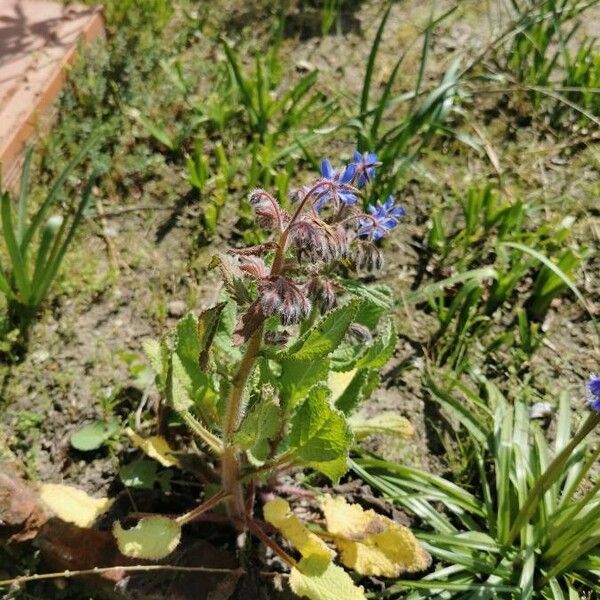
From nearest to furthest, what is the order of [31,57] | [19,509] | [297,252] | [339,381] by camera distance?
[297,252] → [19,509] → [339,381] → [31,57]

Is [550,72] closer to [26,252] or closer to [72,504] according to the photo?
[26,252]

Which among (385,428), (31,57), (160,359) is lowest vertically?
(385,428)

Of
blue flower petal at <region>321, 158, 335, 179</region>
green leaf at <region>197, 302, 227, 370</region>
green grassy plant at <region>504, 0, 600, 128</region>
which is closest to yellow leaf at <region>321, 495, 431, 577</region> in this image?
green leaf at <region>197, 302, 227, 370</region>

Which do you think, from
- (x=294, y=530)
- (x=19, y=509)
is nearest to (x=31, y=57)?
(x=19, y=509)

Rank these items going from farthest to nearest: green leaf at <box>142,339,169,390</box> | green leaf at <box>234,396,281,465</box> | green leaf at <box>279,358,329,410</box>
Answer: green leaf at <box>142,339,169,390</box>
green leaf at <box>279,358,329,410</box>
green leaf at <box>234,396,281,465</box>

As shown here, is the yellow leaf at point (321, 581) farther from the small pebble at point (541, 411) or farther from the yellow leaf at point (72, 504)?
the small pebble at point (541, 411)

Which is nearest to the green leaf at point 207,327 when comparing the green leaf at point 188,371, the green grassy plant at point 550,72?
the green leaf at point 188,371

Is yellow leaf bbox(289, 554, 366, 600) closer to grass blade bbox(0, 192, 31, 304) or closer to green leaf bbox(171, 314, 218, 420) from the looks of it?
green leaf bbox(171, 314, 218, 420)

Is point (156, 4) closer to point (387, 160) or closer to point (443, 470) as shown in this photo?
point (387, 160)
